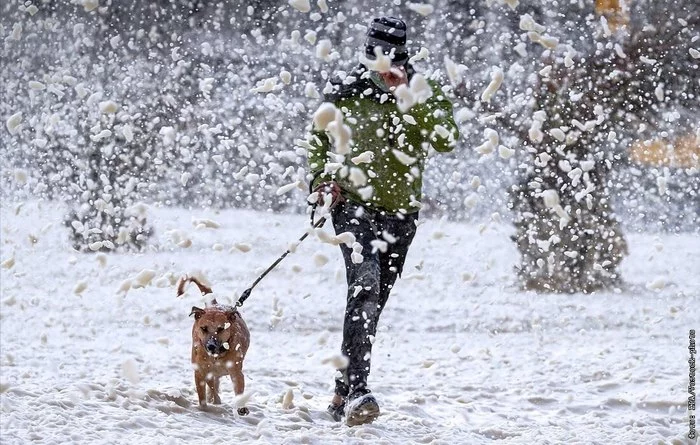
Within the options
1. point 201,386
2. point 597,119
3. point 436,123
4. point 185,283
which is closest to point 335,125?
point 436,123

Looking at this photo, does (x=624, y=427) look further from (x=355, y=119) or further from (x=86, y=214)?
(x=86, y=214)

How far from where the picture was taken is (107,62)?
12.0 m

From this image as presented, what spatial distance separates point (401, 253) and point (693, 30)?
6782 millimetres

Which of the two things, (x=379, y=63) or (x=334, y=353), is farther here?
(x=334, y=353)

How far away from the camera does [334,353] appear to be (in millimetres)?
5070

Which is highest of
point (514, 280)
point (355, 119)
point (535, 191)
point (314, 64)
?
point (314, 64)

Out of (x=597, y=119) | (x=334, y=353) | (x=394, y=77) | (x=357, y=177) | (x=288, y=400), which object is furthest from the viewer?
(x=597, y=119)

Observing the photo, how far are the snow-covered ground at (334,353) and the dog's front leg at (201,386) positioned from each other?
2.1 inches

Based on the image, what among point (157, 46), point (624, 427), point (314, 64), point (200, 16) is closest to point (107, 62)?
point (157, 46)

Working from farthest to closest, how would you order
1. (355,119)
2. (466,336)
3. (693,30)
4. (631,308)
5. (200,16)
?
(200,16) < (693,30) < (631,308) < (466,336) < (355,119)

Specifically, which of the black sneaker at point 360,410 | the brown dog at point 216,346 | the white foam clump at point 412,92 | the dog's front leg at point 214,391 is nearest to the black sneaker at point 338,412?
the black sneaker at point 360,410

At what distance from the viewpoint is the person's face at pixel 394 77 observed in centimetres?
365

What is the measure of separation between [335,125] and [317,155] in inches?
19.2

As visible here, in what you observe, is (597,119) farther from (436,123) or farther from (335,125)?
(335,125)
